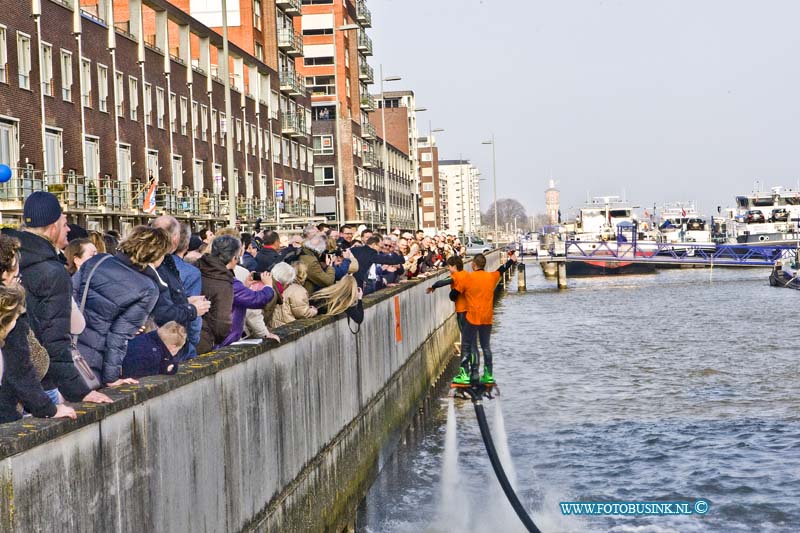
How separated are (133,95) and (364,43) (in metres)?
69.7

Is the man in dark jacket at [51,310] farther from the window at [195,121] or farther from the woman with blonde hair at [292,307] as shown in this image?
the window at [195,121]

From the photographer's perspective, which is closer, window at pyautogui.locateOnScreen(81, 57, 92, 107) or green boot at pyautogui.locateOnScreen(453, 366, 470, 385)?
green boot at pyautogui.locateOnScreen(453, 366, 470, 385)

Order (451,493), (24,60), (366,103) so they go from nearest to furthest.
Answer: (451,493), (24,60), (366,103)

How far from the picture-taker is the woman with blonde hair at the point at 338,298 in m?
13.5

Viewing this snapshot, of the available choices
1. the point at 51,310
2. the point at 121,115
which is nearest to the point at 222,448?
the point at 51,310

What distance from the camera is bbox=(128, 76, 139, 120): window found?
152 ft

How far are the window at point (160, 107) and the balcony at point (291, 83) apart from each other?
1146 inches

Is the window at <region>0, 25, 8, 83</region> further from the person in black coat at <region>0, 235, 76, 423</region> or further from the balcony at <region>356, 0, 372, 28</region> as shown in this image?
the balcony at <region>356, 0, 372, 28</region>

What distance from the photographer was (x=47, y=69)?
38.3 m

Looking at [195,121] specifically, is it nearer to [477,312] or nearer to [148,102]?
[148,102]

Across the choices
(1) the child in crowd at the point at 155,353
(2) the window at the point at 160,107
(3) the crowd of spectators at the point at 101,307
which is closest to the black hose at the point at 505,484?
(3) the crowd of spectators at the point at 101,307

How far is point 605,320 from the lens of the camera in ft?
157

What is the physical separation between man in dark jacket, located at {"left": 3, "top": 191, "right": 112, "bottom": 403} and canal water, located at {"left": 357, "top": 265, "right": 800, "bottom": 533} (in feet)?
25.7

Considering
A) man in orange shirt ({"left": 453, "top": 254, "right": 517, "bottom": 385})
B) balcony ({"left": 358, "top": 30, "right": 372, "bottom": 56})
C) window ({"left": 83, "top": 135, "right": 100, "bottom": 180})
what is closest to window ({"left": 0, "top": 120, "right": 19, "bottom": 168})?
window ({"left": 83, "top": 135, "right": 100, "bottom": 180})
